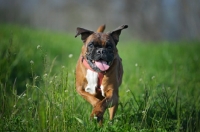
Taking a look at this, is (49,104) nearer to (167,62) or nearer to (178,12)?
(167,62)

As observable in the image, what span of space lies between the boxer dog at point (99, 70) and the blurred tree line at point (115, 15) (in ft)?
65.8

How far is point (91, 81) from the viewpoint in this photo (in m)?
5.07

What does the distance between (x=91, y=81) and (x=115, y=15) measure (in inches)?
1168

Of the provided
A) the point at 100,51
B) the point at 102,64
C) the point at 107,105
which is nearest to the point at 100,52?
the point at 100,51

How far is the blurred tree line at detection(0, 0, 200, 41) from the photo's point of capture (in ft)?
91.8

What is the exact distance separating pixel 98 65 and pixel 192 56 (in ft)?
26.3

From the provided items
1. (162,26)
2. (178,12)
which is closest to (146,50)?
(178,12)

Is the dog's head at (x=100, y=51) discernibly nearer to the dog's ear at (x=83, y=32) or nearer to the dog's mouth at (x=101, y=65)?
the dog's mouth at (x=101, y=65)

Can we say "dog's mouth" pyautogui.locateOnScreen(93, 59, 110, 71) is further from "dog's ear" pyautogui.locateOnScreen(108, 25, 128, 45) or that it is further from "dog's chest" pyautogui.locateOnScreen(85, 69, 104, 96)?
"dog's ear" pyautogui.locateOnScreen(108, 25, 128, 45)

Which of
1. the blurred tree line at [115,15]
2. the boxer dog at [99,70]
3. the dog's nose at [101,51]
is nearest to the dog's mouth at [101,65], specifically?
the boxer dog at [99,70]

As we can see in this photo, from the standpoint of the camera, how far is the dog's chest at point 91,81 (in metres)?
5.05

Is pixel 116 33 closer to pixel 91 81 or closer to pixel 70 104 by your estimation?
pixel 91 81

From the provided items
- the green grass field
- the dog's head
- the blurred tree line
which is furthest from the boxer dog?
the blurred tree line

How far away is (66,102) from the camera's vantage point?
4.40m
